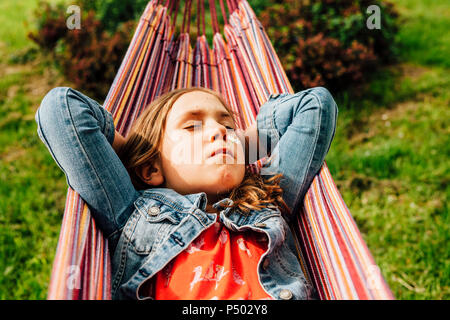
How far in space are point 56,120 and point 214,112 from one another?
61 cm

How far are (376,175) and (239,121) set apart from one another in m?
1.23

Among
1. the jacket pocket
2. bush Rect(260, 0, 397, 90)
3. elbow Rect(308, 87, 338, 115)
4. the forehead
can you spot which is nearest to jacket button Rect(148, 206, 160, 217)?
the jacket pocket

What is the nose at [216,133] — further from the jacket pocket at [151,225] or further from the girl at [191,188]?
the jacket pocket at [151,225]

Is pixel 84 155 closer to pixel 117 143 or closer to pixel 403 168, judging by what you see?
pixel 117 143

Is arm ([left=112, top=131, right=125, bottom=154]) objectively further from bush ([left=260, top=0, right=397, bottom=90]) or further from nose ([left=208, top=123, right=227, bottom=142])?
bush ([left=260, top=0, right=397, bottom=90])

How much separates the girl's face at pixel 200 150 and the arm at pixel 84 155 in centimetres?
24

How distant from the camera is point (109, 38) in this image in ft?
12.9

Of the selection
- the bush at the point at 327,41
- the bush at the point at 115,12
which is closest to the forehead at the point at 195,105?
the bush at the point at 327,41

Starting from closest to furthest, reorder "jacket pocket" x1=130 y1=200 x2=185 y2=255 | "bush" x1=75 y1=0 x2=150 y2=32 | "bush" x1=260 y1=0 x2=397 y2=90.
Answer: "jacket pocket" x1=130 y1=200 x2=185 y2=255 → "bush" x1=260 y1=0 x2=397 y2=90 → "bush" x1=75 y1=0 x2=150 y2=32

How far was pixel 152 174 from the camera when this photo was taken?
166 cm

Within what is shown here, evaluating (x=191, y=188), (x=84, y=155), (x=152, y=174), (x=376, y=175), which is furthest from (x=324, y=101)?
(x=376, y=175)

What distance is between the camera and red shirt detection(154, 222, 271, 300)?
1.25m
